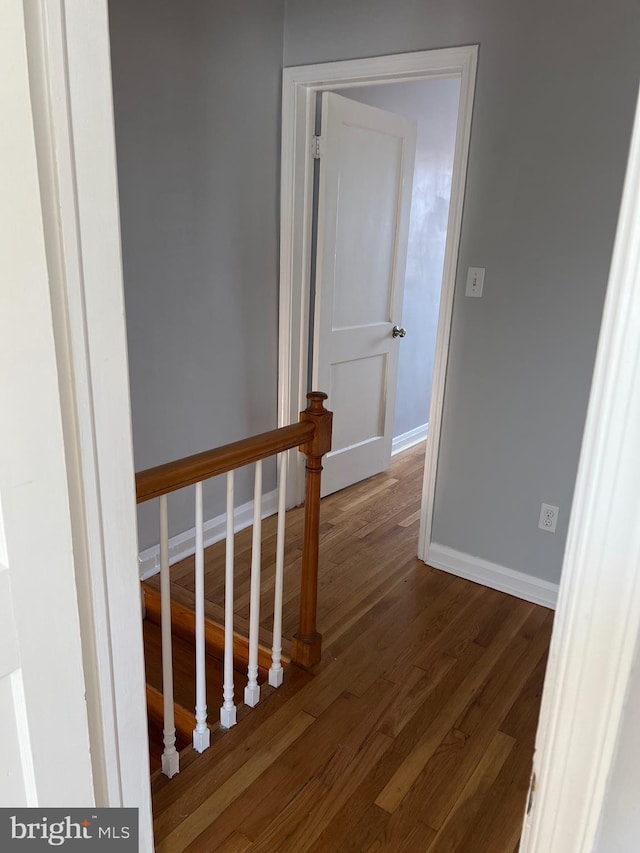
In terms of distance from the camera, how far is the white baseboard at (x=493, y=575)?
2.60m

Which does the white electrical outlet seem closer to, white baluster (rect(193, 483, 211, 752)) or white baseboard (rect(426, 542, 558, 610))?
white baseboard (rect(426, 542, 558, 610))

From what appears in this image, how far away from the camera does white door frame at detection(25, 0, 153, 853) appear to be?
0.86 meters

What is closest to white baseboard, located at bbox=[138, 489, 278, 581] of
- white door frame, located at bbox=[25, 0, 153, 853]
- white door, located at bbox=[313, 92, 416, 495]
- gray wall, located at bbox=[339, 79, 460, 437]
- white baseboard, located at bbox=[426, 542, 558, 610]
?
white door, located at bbox=[313, 92, 416, 495]

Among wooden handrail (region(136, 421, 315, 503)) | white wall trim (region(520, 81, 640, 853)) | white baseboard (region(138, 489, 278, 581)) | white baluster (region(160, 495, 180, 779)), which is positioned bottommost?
white baseboard (region(138, 489, 278, 581))

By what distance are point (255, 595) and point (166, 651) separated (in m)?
0.34

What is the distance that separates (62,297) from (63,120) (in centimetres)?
24

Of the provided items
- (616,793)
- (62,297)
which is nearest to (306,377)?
(62,297)

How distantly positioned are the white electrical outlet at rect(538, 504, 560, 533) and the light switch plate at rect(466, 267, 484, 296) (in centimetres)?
90

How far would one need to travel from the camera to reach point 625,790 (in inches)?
23.8

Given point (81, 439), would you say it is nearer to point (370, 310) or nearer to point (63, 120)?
point (63, 120)

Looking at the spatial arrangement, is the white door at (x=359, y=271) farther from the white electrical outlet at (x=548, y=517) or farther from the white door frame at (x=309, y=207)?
the white electrical outlet at (x=548, y=517)

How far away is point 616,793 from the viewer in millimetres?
611

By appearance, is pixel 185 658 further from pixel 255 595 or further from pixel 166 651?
pixel 166 651

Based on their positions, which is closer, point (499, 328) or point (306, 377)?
point (499, 328)
